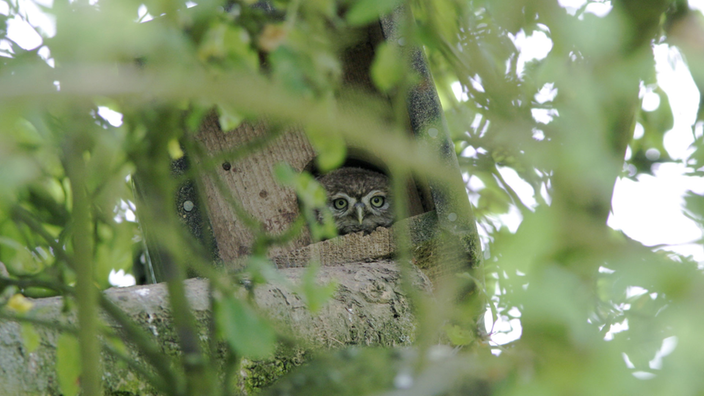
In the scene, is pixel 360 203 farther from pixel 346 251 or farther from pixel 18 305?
pixel 18 305

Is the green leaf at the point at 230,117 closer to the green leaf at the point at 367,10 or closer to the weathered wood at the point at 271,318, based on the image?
the weathered wood at the point at 271,318

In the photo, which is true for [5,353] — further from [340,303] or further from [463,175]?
[463,175]

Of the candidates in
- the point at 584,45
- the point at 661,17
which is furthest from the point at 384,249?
the point at 584,45

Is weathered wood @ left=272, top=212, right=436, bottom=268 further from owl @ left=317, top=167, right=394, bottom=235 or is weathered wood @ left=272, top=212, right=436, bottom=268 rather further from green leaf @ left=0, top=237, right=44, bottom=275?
owl @ left=317, top=167, right=394, bottom=235

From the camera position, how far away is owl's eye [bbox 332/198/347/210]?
11.8ft

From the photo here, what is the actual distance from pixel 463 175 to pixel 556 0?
104 cm

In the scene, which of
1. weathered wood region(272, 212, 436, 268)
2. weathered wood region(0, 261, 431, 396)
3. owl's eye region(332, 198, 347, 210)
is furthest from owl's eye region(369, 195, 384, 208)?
weathered wood region(0, 261, 431, 396)

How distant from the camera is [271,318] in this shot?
1.47m

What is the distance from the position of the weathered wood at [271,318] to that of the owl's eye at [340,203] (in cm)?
146

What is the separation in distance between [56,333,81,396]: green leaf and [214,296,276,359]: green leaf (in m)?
0.33

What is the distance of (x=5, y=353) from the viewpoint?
1.06m

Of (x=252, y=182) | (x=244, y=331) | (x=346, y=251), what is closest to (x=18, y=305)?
(x=244, y=331)

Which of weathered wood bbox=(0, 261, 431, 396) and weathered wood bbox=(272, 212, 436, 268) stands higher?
weathered wood bbox=(272, 212, 436, 268)

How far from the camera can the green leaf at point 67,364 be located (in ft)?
2.80
